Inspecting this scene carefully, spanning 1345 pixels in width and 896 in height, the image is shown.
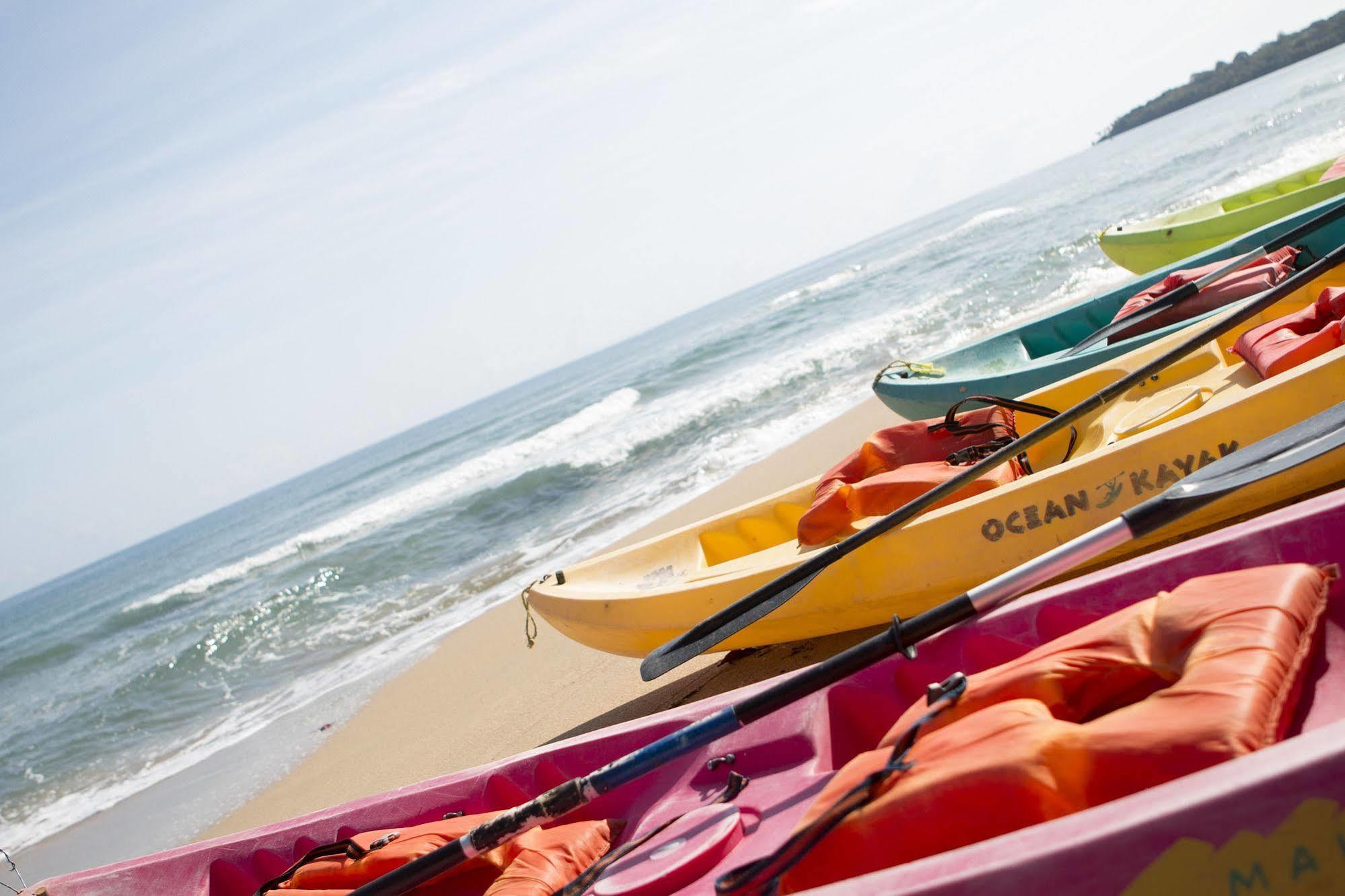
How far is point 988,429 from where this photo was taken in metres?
4.79

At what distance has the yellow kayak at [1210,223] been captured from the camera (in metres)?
8.38

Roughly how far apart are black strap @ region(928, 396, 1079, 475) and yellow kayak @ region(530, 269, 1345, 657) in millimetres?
123

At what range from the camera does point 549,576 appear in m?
5.59

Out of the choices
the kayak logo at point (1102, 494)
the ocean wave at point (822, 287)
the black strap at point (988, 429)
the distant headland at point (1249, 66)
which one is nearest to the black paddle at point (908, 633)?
the kayak logo at point (1102, 494)

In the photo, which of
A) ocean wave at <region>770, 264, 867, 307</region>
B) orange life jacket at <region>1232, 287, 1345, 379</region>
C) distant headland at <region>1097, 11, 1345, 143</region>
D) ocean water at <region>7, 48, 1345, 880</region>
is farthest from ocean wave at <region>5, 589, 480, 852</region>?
distant headland at <region>1097, 11, 1345, 143</region>

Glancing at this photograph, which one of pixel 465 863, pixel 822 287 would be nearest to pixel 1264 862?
pixel 465 863

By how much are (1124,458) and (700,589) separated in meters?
1.94

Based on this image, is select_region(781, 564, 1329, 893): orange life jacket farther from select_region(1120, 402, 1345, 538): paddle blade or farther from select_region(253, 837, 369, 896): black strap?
select_region(253, 837, 369, 896): black strap

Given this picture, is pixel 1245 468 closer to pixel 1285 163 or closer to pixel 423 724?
pixel 423 724

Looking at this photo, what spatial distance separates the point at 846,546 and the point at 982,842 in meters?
1.92

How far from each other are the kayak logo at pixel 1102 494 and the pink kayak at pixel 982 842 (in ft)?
4.51

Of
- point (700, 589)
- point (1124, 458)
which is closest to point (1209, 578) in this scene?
point (1124, 458)

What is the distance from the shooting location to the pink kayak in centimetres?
153

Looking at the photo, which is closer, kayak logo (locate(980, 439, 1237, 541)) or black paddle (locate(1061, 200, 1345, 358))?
kayak logo (locate(980, 439, 1237, 541))
